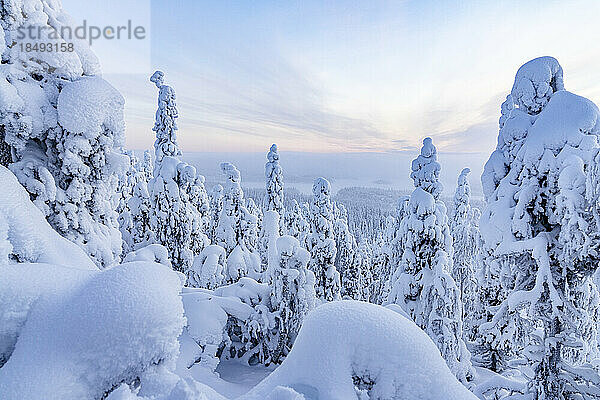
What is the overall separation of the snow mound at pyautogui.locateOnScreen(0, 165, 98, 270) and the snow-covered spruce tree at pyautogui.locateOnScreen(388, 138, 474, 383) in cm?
1075

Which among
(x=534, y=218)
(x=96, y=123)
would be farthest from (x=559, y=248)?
(x=96, y=123)

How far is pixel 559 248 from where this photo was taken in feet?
24.3

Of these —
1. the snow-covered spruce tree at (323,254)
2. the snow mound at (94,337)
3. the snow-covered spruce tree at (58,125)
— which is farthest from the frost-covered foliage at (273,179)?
the snow mound at (94,337)

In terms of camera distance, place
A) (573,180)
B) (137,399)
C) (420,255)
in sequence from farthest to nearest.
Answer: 1. (420,255)
2. (573,180)
3. (137,399)

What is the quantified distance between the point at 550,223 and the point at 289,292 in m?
9.26

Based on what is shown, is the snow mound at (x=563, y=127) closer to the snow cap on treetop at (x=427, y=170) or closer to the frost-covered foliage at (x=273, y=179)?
the snow cap on treetop at (x=427, y=170)

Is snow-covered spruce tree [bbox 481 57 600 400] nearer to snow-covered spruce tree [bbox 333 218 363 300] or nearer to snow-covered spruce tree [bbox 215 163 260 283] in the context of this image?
snow-covered spruce tree [bbox 215 163 260 283]

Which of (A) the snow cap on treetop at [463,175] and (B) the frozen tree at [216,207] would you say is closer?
(A) the snow cap on treetop at [463,175]

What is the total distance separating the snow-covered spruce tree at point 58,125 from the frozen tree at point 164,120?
13136mm

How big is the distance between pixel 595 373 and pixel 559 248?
285cm

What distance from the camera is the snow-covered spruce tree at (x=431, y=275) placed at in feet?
39.3

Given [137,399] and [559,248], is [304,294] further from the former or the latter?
[137,399]

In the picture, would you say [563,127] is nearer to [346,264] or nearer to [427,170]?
[427,170]

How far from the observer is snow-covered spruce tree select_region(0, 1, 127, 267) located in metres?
5.00
